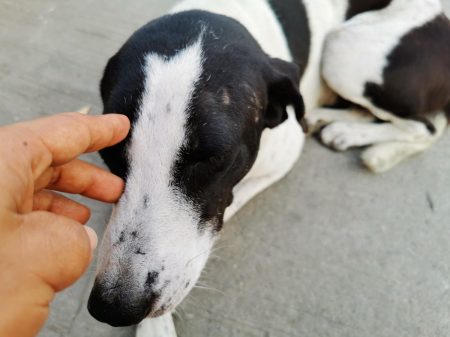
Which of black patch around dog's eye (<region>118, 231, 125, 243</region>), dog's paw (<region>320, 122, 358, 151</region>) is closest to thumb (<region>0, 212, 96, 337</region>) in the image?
black patch around dog's eye (<region>118, 231, 125, 243</region>)

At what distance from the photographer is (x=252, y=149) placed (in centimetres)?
188

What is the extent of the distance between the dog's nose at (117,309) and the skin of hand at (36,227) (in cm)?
27

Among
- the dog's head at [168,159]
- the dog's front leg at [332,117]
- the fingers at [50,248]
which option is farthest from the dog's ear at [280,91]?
the fingers at [50,248]

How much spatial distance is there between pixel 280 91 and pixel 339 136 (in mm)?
1029

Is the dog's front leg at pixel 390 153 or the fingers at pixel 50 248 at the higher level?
the fingers at pixel 50 248

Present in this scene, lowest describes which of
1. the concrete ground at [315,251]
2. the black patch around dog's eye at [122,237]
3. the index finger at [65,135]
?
the concrete ground at [315,251]

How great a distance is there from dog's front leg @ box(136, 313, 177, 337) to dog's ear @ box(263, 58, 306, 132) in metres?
0.99

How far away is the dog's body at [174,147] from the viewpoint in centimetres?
152

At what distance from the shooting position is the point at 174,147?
1523 millimetres

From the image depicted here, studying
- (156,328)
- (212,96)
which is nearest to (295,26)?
(212,96)

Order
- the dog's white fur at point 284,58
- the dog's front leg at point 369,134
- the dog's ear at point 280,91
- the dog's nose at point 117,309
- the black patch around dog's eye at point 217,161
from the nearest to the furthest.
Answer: the dog's nose at point 117,309 < the black patch around dog's eye at point 217,161 < the dog's ear at point 280,91 < the dog's white fur at point 284,58 < the dog's front leg at point 369,134

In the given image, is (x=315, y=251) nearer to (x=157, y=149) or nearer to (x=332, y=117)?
(x=332, y=117)

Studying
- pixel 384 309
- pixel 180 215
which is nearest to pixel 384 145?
pixel 384 309

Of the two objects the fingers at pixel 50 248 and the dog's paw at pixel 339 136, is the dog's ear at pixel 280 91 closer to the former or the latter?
the dog's paw at pixel 339 136
